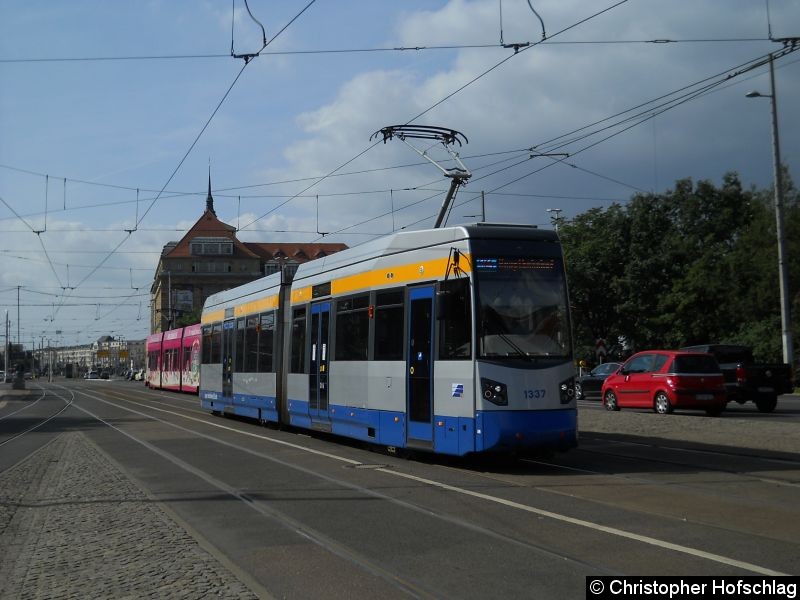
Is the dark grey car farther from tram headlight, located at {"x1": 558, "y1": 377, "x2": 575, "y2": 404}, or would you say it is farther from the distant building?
the distant building

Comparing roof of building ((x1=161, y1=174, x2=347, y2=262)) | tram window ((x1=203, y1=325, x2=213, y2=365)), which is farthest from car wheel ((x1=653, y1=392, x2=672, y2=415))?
roof of building ((x1=161, y1=174, x2=347, y2=262))

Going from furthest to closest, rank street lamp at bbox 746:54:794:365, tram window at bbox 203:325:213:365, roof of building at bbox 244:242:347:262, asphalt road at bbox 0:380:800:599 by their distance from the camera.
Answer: roof of building at bbox 244:242:347:262
street lamp at bbox 746:54:794:365
tram window at bbox 203:325:213:365
asphalt road at bbox 0:380:800:599

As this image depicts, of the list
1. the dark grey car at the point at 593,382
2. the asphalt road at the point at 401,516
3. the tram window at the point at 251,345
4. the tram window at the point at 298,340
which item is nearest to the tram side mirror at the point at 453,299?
the asphalt road at the point at 401,516

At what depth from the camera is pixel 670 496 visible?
9.99 metres

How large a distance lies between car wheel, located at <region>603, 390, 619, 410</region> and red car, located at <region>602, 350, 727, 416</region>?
4.21 feet

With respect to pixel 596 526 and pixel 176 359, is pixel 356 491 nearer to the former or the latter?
pixel 596 526

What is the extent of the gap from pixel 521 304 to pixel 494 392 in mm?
1358

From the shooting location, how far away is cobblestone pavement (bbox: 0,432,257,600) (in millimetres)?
6480

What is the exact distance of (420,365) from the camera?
13.0m

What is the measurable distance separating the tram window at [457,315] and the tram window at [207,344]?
52.0ft

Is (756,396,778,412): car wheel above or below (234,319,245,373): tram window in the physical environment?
below

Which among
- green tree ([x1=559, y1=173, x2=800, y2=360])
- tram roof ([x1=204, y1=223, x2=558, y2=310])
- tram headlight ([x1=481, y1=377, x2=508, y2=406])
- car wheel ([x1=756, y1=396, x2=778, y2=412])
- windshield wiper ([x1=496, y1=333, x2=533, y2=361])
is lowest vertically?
car wheel ([x1=756, y1=396, x2=778, y2=412])

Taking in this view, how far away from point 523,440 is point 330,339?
5.61 m

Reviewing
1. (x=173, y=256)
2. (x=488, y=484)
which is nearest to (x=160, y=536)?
(x=488, y=484)
